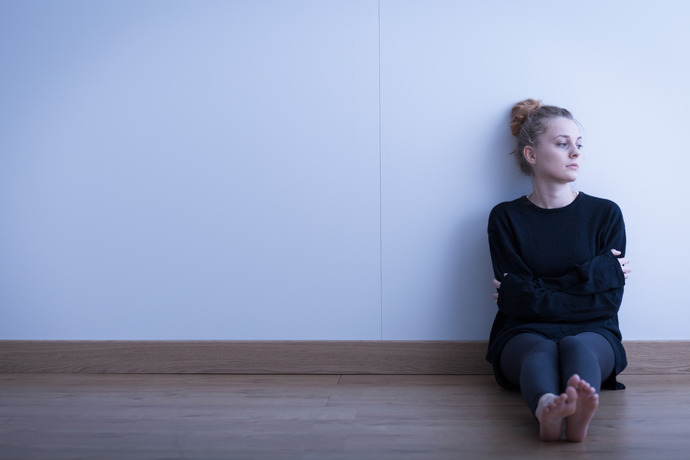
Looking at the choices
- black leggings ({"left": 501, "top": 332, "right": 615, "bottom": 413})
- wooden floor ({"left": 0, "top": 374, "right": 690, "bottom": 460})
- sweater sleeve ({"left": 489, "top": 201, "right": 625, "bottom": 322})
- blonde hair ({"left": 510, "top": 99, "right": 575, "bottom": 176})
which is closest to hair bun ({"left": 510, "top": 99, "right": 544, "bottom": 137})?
blonde hair ({"left": 510, "top": 99, "right": 575, "bottom": 176})

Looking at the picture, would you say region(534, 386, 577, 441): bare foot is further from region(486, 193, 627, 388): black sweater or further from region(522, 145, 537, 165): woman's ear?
region(522, 145, 537, 165): woman's ear

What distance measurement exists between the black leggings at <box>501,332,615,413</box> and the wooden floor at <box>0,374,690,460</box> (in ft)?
0.26

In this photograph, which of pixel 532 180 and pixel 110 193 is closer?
pixel 532 180

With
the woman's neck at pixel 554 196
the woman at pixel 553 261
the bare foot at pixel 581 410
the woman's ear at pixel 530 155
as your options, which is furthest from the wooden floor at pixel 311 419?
the woman's ear at pixel 530 155

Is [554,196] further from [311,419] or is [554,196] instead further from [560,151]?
[311,419]

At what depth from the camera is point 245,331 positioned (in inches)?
77.1

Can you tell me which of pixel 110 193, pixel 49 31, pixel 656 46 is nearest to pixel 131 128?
pixel 110 193

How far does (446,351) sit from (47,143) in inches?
53.6

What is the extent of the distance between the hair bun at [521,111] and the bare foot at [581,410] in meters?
0.87

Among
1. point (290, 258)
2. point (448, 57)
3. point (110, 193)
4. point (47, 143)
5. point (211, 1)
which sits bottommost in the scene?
point (290, 258)

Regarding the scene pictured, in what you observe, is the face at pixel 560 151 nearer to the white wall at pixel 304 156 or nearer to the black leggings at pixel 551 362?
the white wall at pixel 304 156

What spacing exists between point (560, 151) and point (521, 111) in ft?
0.57

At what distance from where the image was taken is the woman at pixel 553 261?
1598 millimetres

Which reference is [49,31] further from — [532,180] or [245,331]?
[532,180]
